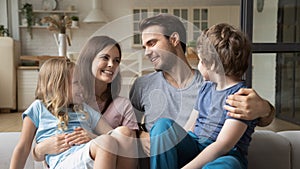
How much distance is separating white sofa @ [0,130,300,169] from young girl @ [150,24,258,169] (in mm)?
190

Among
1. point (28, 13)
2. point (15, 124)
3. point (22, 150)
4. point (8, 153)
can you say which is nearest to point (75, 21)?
point (28, 13)

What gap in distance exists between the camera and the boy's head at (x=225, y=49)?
108cm

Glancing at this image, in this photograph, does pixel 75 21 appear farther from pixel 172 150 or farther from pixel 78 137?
pixel 172 150

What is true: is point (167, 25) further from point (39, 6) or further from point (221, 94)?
point (39, 6)

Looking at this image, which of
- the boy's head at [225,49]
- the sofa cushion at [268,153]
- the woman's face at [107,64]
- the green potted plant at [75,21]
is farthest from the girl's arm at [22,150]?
the green potted plant at [75,21]

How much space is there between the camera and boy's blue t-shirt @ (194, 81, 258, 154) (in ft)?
3.67

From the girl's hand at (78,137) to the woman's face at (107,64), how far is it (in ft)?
0.71

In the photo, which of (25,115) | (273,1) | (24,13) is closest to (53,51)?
(24,13)

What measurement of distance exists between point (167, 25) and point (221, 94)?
0.91 feet

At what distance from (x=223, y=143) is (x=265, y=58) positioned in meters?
1.86

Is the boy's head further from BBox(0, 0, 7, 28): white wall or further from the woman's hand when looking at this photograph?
BBox(0, 0, 7, 28): white wall

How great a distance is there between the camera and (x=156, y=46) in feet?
3.65

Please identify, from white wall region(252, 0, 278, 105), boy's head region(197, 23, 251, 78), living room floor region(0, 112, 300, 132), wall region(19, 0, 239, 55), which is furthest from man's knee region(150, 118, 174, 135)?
wall region(19, 0, 239, 55)

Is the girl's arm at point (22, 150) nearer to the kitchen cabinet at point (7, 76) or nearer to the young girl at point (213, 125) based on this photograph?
the young girl at point (213, 125)
